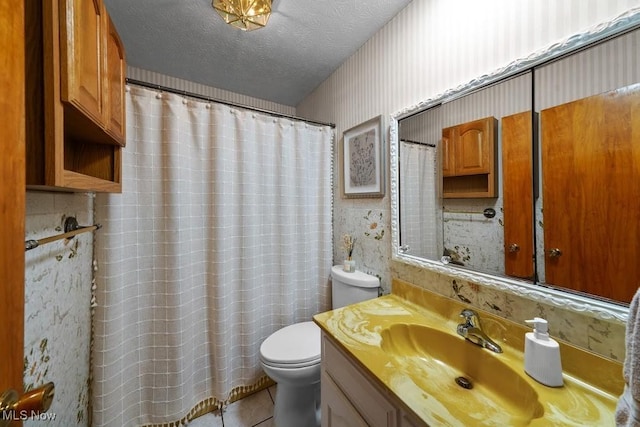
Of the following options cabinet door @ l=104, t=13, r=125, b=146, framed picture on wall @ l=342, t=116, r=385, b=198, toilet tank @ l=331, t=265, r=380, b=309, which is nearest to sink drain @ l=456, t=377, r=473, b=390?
toilet tank @ l=331, t=265, r=380, b=309

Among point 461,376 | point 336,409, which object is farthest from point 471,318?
point 336,409

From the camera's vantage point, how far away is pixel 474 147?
96 cm

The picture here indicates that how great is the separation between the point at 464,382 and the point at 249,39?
204cm

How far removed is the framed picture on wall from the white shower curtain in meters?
0.23

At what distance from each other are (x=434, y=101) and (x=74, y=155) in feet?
5.18

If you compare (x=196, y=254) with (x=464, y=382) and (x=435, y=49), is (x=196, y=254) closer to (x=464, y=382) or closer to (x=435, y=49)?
(x=464, y=382)

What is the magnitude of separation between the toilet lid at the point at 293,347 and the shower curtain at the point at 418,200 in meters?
0.74

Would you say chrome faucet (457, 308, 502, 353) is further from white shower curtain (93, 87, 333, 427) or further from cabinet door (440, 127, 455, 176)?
white shower curtain (93, 87, 333, 427)

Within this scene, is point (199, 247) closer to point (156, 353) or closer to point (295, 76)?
point (156, 353)

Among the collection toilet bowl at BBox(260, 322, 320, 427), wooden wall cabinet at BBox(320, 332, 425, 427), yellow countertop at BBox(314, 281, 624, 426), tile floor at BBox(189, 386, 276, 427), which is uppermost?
yellow countertop at BBox(314, 281, 624, 426)

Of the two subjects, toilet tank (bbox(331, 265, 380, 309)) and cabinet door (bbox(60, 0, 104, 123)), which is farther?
toilet tank (bbox(331, 265, 380, 309))

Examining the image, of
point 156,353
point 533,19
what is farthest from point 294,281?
point 533,19

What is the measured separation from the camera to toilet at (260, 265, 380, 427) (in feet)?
3.91

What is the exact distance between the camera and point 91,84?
27.2 inches
